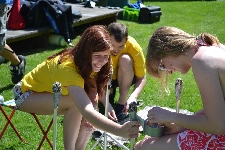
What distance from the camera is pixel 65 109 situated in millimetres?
2990

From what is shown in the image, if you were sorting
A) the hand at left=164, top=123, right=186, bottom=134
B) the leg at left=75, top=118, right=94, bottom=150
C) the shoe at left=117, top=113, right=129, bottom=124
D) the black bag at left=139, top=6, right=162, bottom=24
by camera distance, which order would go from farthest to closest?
the black bag at left=139, top=6, right=162, bottom=24 → the shoe at left=117, top=113, right=129, bottom=124 → the leg at left=75, top=118, right=94, bottom=150 → the hand at left=164, top=123, right=186, bottom=134

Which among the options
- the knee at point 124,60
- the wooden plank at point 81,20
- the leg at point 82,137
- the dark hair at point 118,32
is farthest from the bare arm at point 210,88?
the wooden plank at point 81,20

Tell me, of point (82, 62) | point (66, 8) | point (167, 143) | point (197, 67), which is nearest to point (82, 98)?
point (82, 62)

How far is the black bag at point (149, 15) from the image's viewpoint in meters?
9.38

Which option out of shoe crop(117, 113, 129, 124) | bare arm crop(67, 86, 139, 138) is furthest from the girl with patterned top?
shoe crop(117, 113, 129, 124)

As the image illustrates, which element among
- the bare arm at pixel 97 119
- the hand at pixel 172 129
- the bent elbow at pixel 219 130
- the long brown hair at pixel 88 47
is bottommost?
the hand at pixel 172 129

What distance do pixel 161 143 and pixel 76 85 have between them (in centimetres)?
67

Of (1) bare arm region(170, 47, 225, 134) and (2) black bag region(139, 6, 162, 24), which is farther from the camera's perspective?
(2) black bag region(139, 6, 162, 24)

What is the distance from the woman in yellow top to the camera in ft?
8.38

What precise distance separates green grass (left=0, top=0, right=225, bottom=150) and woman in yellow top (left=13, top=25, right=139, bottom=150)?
455 mm

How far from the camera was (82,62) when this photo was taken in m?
2.74

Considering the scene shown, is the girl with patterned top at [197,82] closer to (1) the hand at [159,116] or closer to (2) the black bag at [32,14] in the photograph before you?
(1) the hand at [159,116]

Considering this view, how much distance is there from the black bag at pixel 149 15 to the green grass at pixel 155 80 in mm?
164

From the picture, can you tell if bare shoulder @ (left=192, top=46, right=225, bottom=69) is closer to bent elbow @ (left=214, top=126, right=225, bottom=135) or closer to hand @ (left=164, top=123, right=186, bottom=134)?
bent elbow @ (left=214, top=126, right=225, bottom=135)
